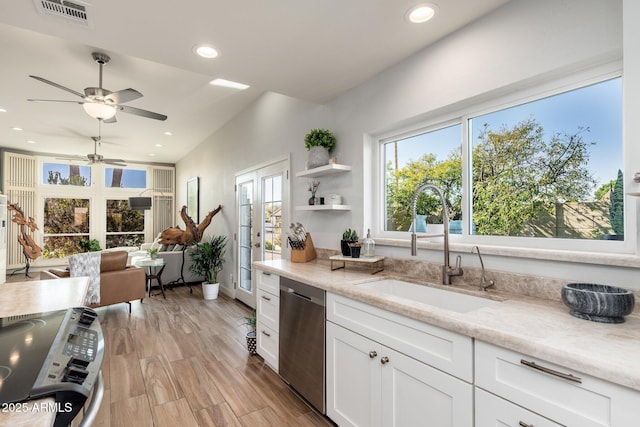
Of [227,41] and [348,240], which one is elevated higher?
[227,41]

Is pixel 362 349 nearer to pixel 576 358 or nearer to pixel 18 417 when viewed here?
pixel 576 358

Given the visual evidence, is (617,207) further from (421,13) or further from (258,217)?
(258,217)

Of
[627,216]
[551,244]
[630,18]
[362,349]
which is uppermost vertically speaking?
[630,18]

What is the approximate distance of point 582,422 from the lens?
2.89 feet

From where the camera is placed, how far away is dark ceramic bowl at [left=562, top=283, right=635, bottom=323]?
3.64 feet

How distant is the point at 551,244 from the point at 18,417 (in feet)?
6.65

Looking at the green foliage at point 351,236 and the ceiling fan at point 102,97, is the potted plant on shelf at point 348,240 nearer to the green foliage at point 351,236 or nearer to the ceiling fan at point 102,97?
the green foliage at point 351,236

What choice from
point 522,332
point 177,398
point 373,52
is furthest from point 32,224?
point 522,332

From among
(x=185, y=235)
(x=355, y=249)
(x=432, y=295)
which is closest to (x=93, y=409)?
(x=432, y=295)

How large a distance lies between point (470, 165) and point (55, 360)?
2155 millimetres

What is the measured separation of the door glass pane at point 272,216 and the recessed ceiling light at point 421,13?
243cm

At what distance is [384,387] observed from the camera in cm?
152

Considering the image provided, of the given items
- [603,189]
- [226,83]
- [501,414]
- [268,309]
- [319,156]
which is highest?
[226,83]

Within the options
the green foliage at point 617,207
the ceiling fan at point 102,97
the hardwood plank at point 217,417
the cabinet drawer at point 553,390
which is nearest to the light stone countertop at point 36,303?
the hardwood plank at point 217,417
